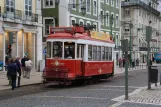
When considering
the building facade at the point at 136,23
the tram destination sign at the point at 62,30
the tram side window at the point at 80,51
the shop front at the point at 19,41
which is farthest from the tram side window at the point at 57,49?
the building facade at the point at 136,23

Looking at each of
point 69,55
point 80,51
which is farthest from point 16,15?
point 69,55

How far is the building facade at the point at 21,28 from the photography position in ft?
109

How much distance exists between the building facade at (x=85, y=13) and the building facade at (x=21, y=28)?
22.5 feet

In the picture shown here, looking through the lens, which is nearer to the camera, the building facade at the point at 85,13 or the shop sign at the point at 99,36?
the shop sign at the point at 99,36

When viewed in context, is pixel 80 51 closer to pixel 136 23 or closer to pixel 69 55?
pixel 69 55

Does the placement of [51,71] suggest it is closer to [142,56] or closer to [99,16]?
[99,16]

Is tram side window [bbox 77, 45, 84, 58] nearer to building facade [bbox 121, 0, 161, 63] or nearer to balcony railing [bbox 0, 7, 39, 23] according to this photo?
balcony railing [bbox 0, 7, 39, 23]

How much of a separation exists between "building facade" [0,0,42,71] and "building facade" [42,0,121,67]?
686 centimetres

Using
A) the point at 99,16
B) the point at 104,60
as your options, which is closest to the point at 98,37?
the point at 104,60

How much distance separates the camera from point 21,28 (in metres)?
35.9

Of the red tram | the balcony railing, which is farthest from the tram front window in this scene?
the balcony railing

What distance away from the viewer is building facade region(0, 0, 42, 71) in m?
33.3

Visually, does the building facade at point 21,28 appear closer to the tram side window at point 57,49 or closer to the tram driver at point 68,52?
the tram side window at point 57,49

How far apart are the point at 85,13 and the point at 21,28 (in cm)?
1626
